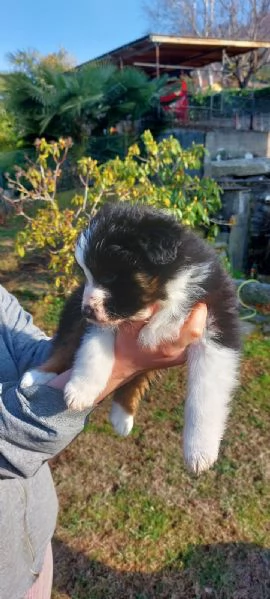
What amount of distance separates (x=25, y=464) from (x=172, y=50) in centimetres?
1797

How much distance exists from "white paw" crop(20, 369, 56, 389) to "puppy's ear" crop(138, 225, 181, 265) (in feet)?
1.78

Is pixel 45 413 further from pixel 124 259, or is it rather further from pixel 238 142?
pixel 238 142

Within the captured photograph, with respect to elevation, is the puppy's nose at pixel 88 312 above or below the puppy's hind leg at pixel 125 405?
above

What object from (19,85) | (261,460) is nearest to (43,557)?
(261,460)

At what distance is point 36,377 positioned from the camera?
1.85m

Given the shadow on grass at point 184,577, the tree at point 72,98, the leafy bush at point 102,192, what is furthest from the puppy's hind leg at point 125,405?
the tree at point 72,98

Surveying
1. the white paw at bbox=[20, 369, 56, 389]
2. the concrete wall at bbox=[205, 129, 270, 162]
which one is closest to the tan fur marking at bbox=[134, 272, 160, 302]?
the white paw at bbox=[20, 369, 56, 389]

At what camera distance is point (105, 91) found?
41.5 ft

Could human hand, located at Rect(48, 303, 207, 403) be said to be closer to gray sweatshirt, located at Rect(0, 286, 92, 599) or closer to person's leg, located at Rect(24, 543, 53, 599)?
gray sweatshirt, located at Rect(0, 286, 92, 599)

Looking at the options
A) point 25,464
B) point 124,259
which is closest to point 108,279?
point 124,259

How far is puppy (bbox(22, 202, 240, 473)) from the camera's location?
5.44ft

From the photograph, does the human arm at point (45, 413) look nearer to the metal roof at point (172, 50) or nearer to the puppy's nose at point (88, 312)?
the puppy's nose at point (88, 312)

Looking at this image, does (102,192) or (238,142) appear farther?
(238,142)

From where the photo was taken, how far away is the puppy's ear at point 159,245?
164cm
